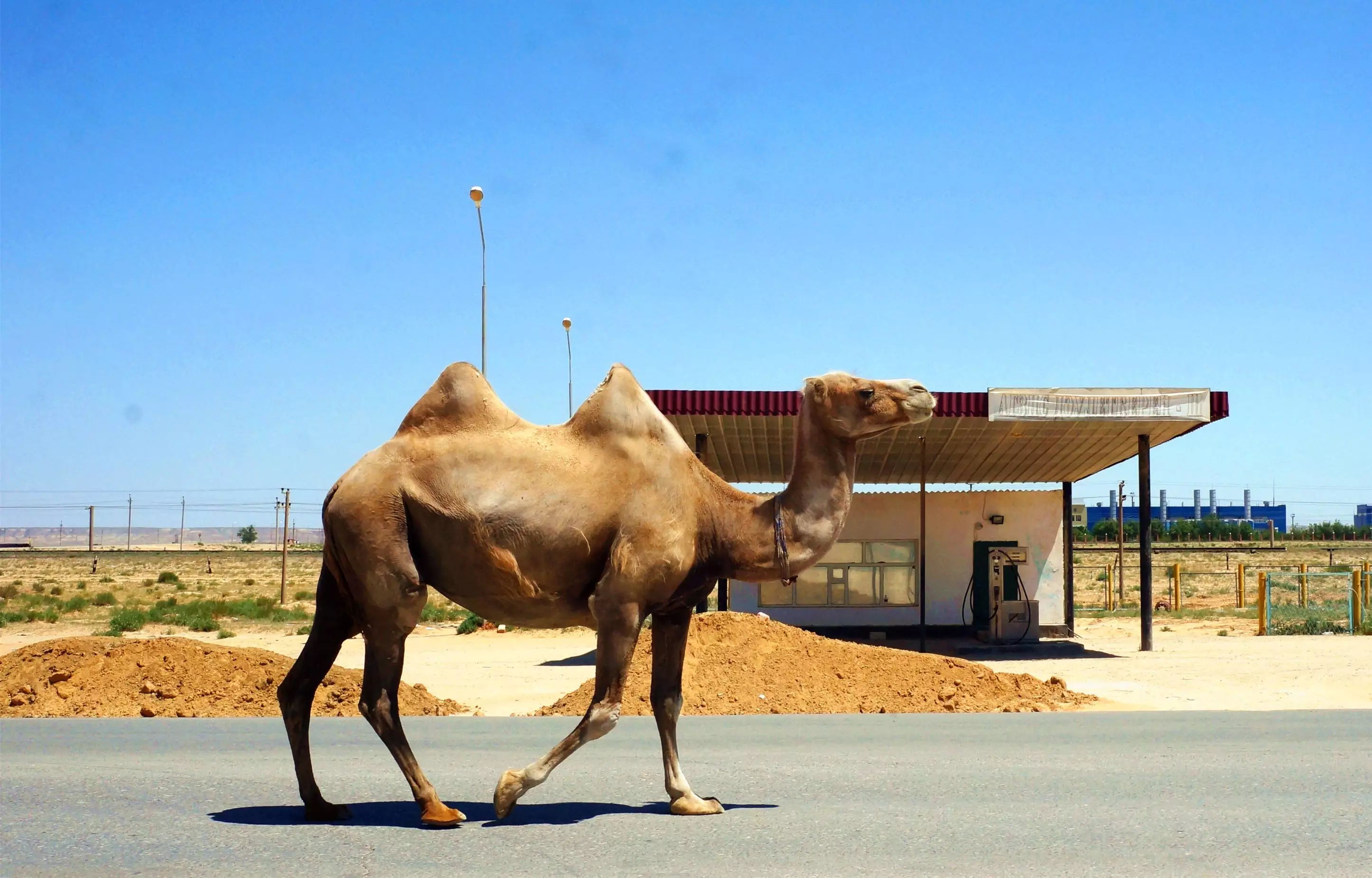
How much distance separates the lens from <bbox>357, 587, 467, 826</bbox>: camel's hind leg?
7.00 meters

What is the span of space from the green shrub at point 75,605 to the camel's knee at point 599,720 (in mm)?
45446

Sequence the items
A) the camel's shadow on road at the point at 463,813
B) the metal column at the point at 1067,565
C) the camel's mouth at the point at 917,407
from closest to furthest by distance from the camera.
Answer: the camel's shadow on road at the point at 463,813
the camel's mouth at the point at 917,407
the metal column at the point at 1067,565

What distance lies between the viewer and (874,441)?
2605cm

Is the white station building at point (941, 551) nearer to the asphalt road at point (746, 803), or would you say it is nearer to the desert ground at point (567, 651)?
the desert ground at point (567, 651)

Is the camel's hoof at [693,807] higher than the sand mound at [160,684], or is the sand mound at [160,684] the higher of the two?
the camel's hoof at [693,807]

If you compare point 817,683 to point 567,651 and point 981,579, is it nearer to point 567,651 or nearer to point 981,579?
point 567,651

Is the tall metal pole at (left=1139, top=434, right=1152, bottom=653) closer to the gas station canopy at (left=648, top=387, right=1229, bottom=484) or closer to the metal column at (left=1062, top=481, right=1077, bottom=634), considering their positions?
the gas station canopy at (left=648, top=387, right=1229, bottom=484)

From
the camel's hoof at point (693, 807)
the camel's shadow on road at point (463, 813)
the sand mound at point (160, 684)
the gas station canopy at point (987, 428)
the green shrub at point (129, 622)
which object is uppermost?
the gas station canopy at point (987, 428)

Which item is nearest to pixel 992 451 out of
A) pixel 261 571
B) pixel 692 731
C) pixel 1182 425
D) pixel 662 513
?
pixel 1182 425

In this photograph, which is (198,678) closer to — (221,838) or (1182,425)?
(221,838)

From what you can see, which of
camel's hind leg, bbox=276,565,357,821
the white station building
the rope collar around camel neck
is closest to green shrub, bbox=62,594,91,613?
the white station building

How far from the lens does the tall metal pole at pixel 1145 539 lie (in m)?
24.2

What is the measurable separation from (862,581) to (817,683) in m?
14.5

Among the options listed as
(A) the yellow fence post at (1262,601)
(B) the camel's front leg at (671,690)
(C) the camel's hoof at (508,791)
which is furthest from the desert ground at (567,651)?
(C) the camel's hoof at (508,791)
